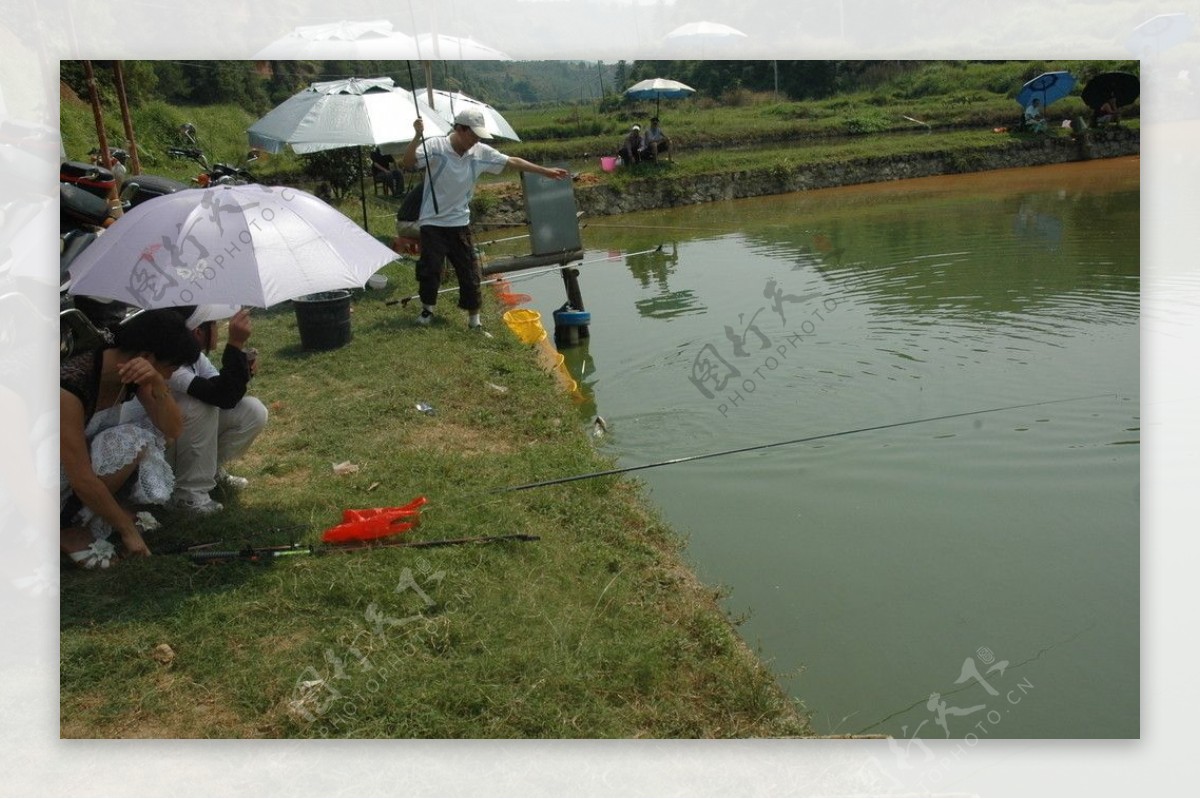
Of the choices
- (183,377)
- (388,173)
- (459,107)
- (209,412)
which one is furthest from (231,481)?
(388,173)

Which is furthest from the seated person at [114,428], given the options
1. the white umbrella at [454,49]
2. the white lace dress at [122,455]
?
the white umbrella at [454,49]

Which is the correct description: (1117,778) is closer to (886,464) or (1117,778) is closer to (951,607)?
(951,607)

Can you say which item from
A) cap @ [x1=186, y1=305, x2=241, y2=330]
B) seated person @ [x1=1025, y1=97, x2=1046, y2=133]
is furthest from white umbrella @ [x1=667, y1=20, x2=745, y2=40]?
seated person @ [x1=1025, y1=97, x2=1046, y2=133]

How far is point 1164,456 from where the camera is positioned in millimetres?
4754

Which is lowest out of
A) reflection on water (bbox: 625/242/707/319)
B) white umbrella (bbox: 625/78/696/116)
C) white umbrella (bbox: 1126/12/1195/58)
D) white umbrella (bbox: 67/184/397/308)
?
reflection on water (bbox: 625/242/707/319)

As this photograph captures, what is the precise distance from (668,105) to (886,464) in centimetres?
2320

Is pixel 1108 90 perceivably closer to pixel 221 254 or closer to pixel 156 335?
pixel 221 254

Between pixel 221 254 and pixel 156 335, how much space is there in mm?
361

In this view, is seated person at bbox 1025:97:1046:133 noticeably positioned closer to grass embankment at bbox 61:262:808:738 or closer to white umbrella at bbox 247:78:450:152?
white umbrella at bbox 247:78:450:152

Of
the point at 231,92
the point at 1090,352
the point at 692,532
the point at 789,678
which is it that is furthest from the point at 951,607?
the point at 231,92

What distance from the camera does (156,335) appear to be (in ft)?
10.9

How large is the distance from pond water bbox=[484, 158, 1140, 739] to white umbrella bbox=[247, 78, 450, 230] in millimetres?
2138

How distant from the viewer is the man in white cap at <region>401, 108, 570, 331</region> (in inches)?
257

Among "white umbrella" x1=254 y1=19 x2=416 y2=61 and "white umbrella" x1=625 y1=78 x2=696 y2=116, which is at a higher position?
"white umbrella" x1=625 y1=78 x2=696 y2=116
